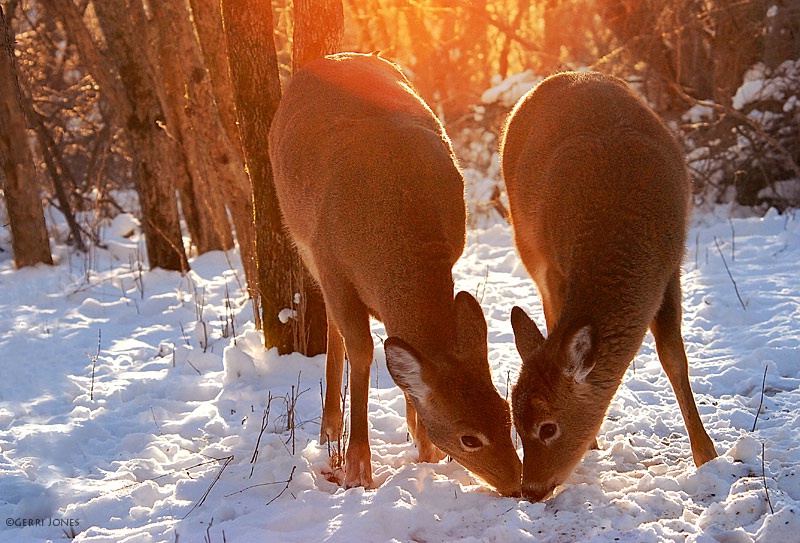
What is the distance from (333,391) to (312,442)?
44cm

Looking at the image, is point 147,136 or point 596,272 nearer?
point 596,272

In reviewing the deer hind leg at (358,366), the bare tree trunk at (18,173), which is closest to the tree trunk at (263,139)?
the deer hind leg at (358,366)

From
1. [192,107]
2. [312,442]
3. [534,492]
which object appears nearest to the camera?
[534,492]

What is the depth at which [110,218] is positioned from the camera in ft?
61.8

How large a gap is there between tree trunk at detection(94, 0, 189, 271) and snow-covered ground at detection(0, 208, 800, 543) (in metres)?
2.41

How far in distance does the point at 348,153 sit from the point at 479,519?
7.90ft

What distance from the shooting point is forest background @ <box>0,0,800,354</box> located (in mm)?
7234

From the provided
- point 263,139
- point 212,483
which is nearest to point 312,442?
point 212,483

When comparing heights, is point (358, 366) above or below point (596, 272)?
below

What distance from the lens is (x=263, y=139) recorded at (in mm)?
7152

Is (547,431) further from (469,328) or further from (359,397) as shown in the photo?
(359,397)

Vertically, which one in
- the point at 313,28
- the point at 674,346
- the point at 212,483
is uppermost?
the point at 313,28

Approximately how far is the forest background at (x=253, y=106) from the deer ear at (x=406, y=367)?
2817 mm

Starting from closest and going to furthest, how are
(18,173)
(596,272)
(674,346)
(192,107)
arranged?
(596,272), (674,346), (192,107), (18,173)
